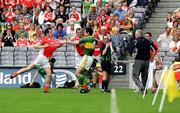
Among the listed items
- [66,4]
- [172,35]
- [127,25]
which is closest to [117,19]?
[127,25]

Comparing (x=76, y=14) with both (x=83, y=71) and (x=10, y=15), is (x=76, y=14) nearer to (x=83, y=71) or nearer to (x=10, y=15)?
(x=10, y=15)

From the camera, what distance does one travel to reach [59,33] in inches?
1326

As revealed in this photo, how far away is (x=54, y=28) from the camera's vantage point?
1348 inches

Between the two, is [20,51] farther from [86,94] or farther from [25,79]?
[86,94]

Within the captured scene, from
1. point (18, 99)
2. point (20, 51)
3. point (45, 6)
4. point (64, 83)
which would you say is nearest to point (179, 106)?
point (18, 99)

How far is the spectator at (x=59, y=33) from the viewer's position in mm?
33562

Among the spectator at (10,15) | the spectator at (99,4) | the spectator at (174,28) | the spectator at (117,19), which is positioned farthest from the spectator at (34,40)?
the spectator at (174,28)

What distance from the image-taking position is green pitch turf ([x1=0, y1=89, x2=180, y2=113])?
1909 centimetres

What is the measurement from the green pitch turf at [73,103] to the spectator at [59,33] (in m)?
8.21

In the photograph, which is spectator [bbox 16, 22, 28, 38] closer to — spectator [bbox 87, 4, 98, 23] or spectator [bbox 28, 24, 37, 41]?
spectator [bbox 28, 24, 37, 41]

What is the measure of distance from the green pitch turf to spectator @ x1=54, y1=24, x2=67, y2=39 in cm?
821

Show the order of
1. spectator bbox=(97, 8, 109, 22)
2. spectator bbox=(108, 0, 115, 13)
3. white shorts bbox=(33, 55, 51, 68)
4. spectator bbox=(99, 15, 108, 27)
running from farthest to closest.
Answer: spectator bbox=(108, 0, 115, 13)
spectator bbox=(97, 8, 109, 22)
spectator bbox=(99, 15, 108, 27)
white shorts bbox=(33, 55, 51, 68)

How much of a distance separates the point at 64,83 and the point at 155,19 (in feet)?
20.2

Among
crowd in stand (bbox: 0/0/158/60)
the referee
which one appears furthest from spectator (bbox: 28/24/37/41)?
the referee
